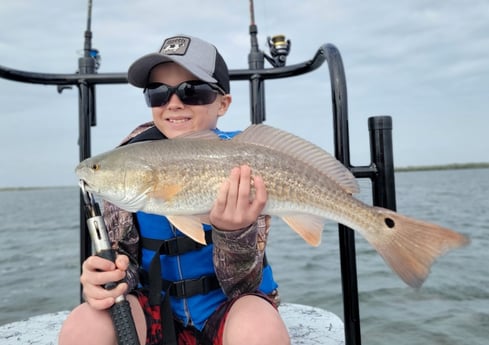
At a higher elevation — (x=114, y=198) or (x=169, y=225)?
(x=114, y=198)

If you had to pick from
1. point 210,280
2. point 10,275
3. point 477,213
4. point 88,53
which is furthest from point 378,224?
point 477,213

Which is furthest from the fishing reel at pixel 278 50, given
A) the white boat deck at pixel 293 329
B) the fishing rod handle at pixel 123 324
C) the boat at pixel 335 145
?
the fishing rod handle at pixel 123 324

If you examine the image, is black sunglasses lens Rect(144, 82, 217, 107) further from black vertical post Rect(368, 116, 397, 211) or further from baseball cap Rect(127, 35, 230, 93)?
black vertical post Rect(368, 116, 397, 211)

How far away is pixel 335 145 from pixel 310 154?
1.12ft

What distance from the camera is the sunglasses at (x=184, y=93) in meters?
2.39

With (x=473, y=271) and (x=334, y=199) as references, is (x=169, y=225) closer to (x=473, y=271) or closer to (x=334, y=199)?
(x=334, y=199)

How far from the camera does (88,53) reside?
3197 millimetres

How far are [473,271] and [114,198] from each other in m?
7.84

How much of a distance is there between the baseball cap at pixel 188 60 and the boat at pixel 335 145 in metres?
0.50

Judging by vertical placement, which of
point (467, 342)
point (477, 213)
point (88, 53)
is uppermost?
point (88, 53)

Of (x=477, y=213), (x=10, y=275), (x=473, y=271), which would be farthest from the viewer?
(x=477, y=213)

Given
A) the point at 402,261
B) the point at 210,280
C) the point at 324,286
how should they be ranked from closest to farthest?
the point at 402,261
the point at 210,280
the point at 324,286

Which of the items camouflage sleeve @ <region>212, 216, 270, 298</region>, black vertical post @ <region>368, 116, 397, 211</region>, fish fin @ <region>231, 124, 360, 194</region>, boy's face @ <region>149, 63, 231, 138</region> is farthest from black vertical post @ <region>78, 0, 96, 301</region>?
black vertical post @ <region>368, 116, 397, 211</region>

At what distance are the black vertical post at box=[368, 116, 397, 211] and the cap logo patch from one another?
114cm
